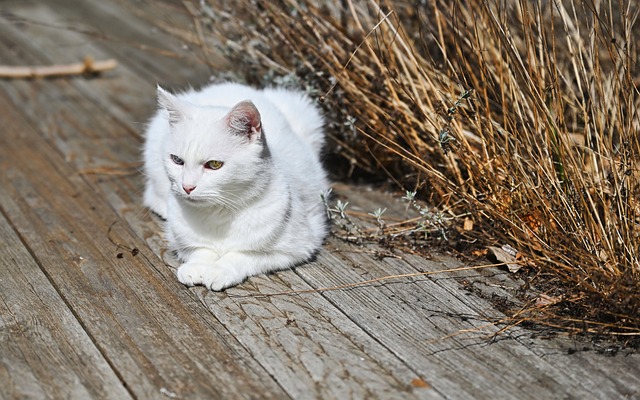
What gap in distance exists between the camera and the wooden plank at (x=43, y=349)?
6.60ft

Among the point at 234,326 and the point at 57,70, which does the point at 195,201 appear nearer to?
the point at 234,326

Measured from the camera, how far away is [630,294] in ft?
7.08

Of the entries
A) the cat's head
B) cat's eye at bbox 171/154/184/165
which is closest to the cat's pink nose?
the cat's head

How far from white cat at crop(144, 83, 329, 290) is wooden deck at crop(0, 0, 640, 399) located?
0.08 m

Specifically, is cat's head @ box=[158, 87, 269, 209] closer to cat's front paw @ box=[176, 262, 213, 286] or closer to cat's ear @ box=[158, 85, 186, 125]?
cat's ear @ box=[158, 85, 186, 125]

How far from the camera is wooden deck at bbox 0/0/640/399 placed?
204 cm

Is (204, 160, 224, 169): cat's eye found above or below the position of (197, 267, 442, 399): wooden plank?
above

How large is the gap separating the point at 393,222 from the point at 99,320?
1194 millimetres

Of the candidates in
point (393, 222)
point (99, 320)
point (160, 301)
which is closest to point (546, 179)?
point (393, 222)

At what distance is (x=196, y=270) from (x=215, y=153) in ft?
1.26

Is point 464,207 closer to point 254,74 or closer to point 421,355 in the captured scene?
point 421,355

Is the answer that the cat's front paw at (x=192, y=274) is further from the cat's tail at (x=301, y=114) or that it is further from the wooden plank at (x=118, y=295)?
the cat's tail at (x=301, y=114)

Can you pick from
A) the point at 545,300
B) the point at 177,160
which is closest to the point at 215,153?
the point at 177,160

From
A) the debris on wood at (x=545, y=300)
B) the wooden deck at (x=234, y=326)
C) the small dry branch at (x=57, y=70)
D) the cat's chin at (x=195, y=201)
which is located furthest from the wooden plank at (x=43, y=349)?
the small dry branch at (x=57, y=70)
